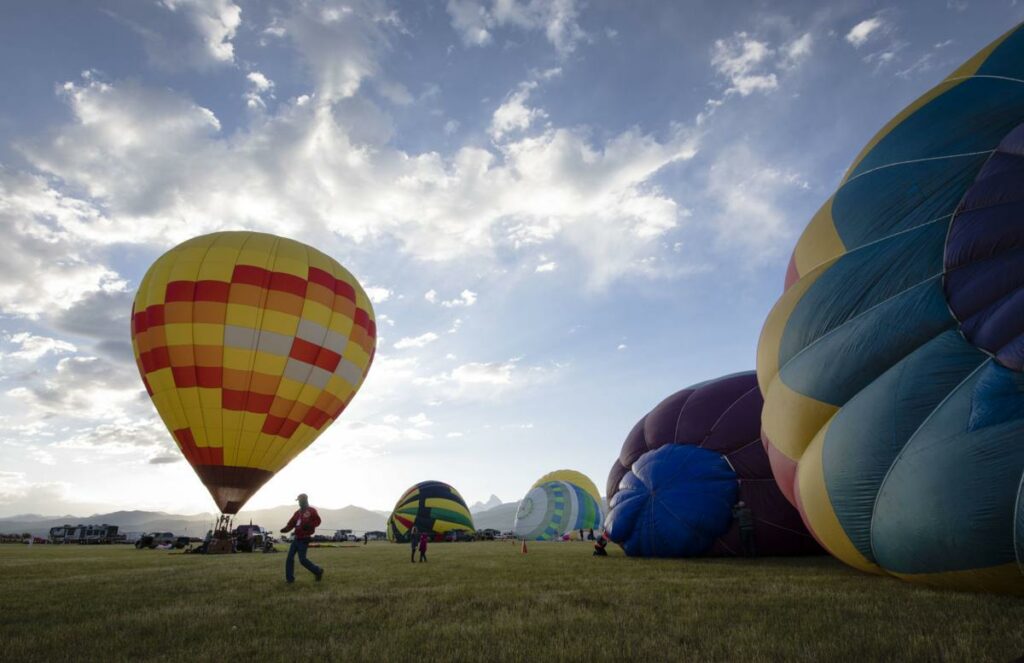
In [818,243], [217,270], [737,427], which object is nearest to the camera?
[818,243]

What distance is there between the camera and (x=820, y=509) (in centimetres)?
620

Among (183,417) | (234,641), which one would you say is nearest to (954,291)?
(234,641)

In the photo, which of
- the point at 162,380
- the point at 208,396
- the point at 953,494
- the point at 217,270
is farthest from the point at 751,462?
the point at 162,380

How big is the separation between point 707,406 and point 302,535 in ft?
27.9

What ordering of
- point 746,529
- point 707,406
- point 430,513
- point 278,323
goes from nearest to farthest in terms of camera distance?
1. point 746,529
2. point 707,406
3. point 278,323
4. point 430,513

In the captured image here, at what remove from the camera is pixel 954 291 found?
17.5ft

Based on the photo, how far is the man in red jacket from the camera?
7.57 metres

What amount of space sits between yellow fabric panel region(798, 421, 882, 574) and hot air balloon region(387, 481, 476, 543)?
29947 millimetres

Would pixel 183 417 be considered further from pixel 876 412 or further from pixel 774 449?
pixel 876 412

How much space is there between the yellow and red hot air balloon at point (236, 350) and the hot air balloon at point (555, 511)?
78.9 ft

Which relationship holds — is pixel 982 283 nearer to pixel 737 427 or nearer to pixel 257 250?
pixel 737 427

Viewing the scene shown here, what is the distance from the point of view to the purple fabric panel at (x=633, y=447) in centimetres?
1330

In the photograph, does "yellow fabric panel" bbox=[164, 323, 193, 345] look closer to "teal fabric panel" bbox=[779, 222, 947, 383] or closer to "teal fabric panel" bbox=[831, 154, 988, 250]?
"teal fabric panel" bbox=[779, 222, 947, 383]

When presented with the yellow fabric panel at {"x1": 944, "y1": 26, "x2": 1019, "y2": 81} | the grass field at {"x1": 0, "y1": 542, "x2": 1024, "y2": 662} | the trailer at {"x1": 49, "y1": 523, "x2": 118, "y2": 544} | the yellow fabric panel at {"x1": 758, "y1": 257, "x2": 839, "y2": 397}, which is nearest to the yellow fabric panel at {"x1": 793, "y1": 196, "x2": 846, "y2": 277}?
the yellow fabric panel at {"x1": 758, "y1": 257, "x2": 839, "y2": 397}
